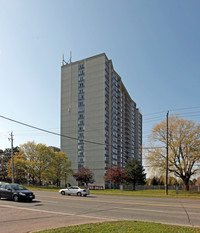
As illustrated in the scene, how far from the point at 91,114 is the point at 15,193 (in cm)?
6426

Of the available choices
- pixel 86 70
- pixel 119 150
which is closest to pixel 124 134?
pixel 119 150

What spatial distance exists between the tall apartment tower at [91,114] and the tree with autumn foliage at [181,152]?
36.6m

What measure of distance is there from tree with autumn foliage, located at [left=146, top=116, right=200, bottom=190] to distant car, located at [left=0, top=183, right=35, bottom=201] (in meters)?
25.9

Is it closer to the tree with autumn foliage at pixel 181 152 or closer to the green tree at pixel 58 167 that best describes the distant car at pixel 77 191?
the tree with autumn foliage at pixel 181 152

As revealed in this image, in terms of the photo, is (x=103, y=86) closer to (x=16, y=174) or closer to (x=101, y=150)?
(x=101, y=150)

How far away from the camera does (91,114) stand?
276ft

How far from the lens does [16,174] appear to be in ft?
186

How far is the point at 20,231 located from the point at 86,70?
8095cm

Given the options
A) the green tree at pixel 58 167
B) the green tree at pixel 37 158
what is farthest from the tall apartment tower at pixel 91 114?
the green tree at pixel 37 158

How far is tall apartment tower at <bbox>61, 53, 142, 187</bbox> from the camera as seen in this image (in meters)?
80.8

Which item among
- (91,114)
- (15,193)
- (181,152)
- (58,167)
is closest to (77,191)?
(15,193)

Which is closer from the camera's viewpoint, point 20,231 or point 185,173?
point 20,231

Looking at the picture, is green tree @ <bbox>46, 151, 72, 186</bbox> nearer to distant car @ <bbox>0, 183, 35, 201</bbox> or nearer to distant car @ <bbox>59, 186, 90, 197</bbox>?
distant car @ <bbox>59, 186, 90, 197</bbox>

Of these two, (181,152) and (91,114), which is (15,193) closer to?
(181,152)
